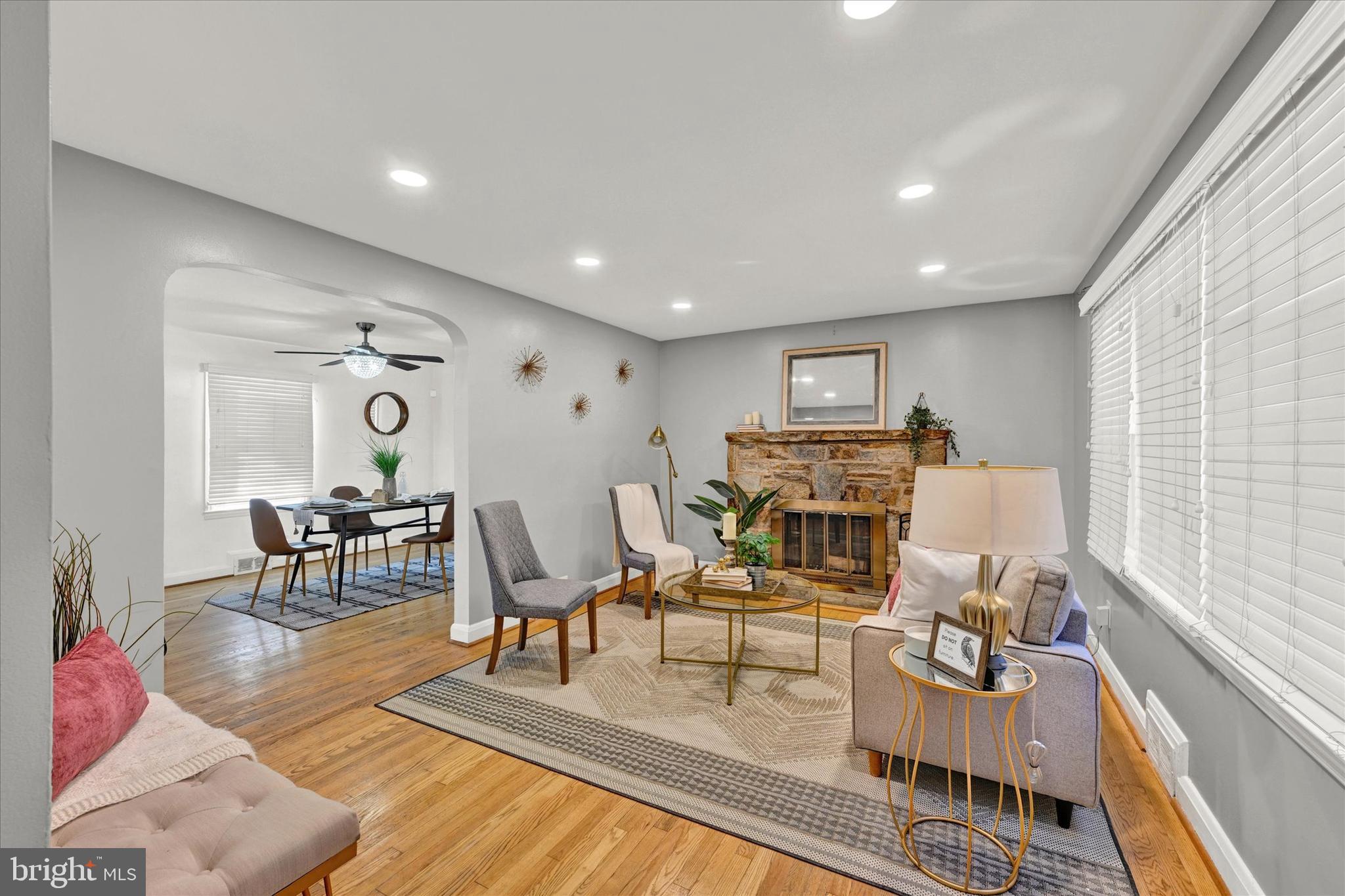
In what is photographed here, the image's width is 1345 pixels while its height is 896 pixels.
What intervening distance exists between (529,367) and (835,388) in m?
2.68

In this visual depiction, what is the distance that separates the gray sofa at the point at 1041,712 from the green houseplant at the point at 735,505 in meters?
2.49

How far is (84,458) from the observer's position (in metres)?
2.22

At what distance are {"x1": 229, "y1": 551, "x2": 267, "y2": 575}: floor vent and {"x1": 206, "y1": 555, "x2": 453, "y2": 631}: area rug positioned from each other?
1.68ft

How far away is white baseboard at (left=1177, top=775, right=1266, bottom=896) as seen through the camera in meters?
1.57

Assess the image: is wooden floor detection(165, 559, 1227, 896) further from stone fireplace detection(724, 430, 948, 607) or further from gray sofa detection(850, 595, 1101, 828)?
stone fireplace detection(724, 430, 948, 607)

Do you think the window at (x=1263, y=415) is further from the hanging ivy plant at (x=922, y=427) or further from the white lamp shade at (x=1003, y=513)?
the hanging ivy plant at (x=922, y=427)

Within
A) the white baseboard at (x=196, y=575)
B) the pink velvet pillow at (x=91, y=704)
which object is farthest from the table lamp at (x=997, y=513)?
the white baseboard at (x=196, y=575)

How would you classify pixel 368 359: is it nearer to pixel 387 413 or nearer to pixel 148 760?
pixel 387 413

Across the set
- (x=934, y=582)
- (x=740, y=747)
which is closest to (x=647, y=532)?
(x=740, y=747)

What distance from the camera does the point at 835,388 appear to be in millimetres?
5152

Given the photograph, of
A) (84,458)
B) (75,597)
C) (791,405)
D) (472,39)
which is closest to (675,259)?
(472,39)

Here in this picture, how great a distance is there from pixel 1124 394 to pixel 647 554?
3107 mm

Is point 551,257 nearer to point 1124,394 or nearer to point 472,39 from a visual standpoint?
point 472,39
